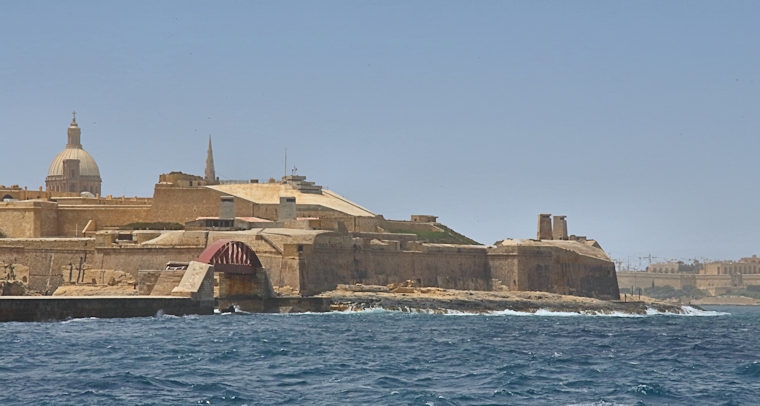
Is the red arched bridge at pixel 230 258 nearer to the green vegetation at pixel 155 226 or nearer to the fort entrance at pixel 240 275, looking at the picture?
the fort entrance at pixel 240 275

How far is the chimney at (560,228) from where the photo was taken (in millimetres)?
100875

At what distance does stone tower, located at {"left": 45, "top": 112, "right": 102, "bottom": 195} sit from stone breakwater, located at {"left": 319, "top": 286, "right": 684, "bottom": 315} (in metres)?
50.7

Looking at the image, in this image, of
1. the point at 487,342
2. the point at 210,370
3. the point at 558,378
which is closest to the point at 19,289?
the point at 487,342

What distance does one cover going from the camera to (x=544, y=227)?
3888 inches

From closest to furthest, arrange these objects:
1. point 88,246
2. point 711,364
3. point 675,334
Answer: point 711,364
point 675,334
point 88,246

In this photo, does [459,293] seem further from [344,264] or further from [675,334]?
[675,334]

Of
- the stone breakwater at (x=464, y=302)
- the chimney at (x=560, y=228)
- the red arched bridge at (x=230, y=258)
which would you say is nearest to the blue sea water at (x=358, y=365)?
the red arched bridge at (x=230, y=258)

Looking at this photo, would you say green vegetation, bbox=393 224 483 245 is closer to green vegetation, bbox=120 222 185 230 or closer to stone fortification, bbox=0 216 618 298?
stone fortification, bbox=0 216 618 298

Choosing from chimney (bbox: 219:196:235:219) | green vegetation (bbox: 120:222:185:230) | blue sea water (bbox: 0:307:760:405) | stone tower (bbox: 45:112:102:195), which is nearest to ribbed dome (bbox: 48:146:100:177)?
stone tower (bbox: 45:112:102:195)

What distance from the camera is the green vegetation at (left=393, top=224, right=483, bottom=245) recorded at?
320 feet

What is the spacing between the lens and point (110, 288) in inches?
2911

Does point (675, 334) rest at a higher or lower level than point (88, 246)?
lower

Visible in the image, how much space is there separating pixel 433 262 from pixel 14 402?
59399 millimetres

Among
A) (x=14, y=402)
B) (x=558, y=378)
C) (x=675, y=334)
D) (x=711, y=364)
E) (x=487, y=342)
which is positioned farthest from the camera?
(x=675, y=334)
